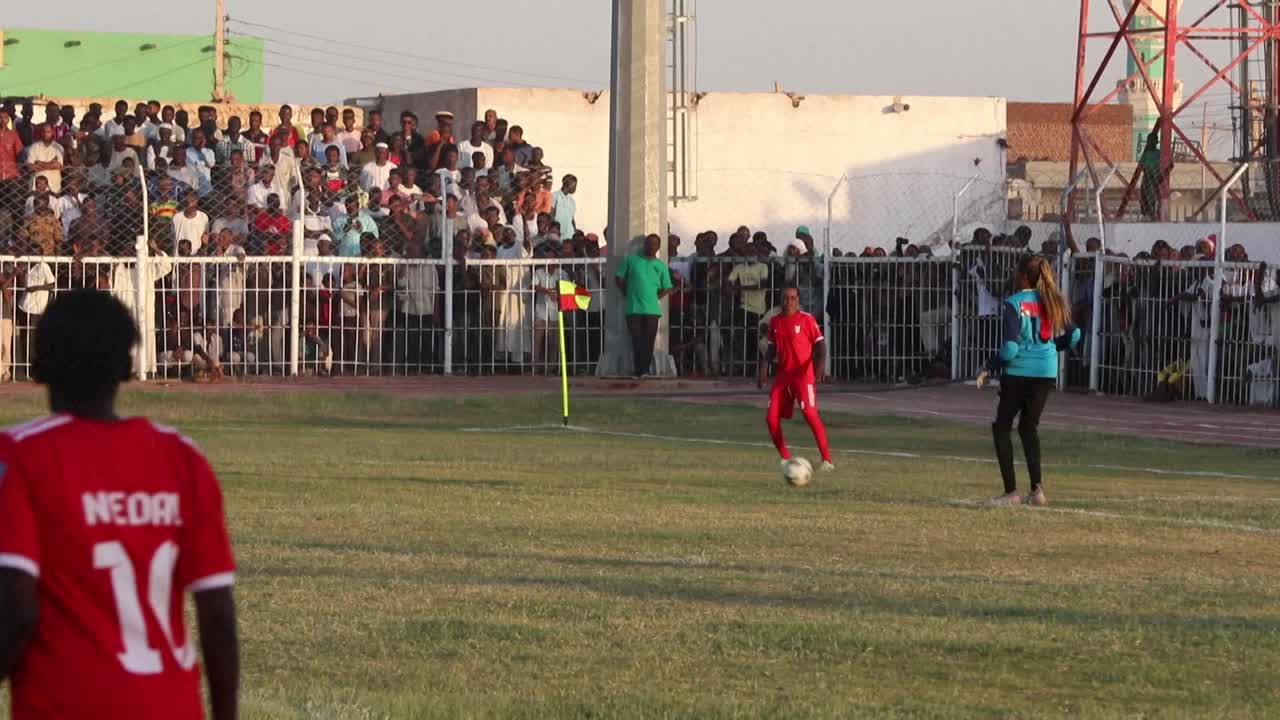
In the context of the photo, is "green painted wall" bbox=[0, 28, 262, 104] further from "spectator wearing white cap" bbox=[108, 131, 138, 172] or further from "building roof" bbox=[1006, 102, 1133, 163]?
"spectator wearing white cap" bbox=[108, 131, 138, 172]

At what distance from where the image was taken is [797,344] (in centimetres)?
1759

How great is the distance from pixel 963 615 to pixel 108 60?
60468 mm

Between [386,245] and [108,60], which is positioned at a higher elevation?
[108,60]

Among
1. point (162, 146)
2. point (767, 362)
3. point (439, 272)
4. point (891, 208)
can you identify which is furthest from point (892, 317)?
point (891, 208)

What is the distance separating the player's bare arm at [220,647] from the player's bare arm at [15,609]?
1.04 ft

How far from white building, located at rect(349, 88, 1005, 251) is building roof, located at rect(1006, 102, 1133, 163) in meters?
20.7

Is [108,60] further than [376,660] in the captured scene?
Yes

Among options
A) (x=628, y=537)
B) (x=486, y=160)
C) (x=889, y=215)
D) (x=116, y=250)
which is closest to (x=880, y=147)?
(x=889, y=215)

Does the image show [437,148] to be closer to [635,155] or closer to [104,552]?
[635,155]

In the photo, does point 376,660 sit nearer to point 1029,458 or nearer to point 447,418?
point 1029,458

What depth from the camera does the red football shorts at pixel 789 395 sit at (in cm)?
1761

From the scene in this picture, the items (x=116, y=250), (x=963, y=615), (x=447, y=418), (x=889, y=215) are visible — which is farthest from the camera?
(x=889, y=215)

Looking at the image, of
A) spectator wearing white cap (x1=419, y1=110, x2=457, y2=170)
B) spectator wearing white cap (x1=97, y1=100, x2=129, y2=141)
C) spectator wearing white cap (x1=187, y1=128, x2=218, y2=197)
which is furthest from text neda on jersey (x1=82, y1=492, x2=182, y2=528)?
spectator wearing white cap (x1=419, y1=110, x2=457, y2=170)

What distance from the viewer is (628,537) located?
13.1 meters
